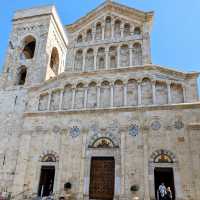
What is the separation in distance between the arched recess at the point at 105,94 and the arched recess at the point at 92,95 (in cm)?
45

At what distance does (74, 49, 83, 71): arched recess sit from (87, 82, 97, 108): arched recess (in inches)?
90.7

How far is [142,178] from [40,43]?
14079mm

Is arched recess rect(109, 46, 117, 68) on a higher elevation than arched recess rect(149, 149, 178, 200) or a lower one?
higher

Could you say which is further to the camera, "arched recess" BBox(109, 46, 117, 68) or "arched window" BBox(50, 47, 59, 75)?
"arched window" BBox(50, 47, 59, 75)

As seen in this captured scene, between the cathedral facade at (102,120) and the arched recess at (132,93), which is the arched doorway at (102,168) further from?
the arched recess at (132,93)

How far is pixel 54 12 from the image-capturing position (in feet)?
71.3

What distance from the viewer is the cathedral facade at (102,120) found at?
1293 cm

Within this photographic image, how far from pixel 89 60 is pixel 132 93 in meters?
4.97

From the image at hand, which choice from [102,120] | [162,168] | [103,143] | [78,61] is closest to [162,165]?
[162,168]

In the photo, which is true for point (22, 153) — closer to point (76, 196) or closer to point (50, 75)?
point (76, 196)

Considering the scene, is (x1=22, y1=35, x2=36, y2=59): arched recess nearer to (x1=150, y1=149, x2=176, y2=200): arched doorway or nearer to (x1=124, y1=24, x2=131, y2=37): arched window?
(x1=124, y1=24, x2=131, y2=37): arched window

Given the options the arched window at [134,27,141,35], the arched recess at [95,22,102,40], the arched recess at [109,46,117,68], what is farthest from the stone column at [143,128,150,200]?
the arched recess at [95,22,102,40]

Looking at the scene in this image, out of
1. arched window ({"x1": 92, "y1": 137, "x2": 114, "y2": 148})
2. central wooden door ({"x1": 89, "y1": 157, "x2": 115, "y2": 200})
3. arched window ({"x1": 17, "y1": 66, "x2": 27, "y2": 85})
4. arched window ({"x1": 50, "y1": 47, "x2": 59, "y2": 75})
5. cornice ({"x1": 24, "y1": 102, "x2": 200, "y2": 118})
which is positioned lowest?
central wooden door ({"x1": 89, "y1": 157, "x2": 115, "y2": 200})

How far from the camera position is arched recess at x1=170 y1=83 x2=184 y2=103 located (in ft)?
46.5
